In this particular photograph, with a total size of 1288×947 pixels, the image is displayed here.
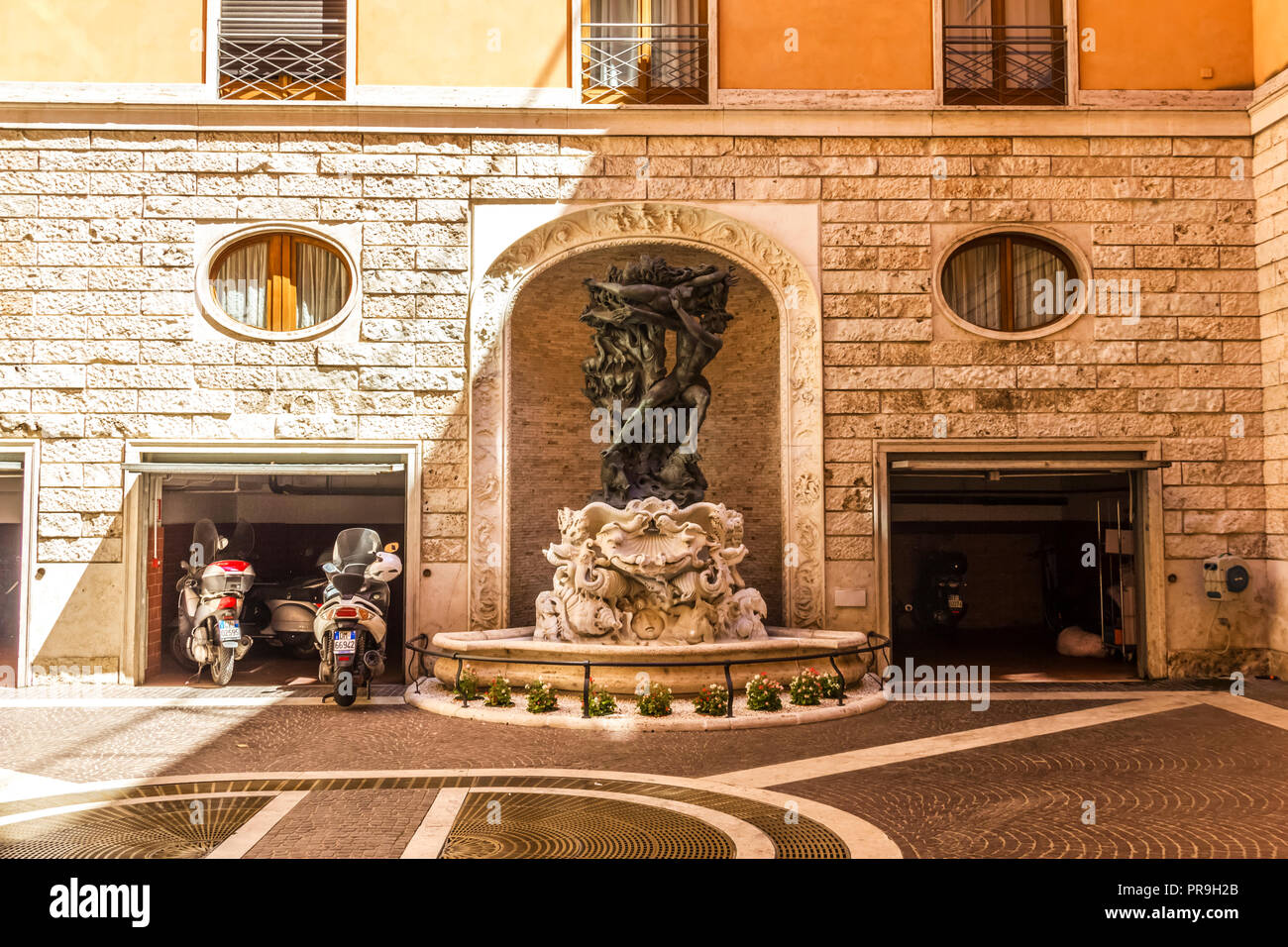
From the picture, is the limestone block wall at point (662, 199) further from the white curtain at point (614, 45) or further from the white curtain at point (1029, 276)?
the white curtain at point (614, 45)

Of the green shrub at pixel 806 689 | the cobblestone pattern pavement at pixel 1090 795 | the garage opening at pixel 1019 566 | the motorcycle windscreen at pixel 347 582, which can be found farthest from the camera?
the garage opening at pixel 1019 566

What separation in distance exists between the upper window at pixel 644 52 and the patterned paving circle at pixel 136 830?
31.0 ft

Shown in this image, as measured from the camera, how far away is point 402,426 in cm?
1221

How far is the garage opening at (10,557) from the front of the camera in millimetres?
12000

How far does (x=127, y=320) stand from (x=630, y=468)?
6.12m

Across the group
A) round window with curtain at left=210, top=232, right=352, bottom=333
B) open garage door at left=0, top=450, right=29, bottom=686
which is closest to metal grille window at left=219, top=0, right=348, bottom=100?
round window with curtain at left=210, top=232, right=352, bottom=333

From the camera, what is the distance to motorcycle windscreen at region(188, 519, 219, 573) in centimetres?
1227

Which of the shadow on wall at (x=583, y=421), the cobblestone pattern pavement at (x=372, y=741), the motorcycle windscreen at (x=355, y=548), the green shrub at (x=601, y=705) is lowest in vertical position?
the cobblestone pattern pavement at (x=372, y=741)

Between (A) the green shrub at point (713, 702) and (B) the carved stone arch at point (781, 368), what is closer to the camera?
(A) the green shrub at point (713, 702)

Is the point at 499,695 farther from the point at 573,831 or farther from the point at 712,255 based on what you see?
the point at 712,255

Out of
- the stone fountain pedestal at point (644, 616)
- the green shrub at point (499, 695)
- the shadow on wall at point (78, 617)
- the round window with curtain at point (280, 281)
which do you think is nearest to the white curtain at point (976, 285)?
the stone fountain pedestal at point (644, 616)

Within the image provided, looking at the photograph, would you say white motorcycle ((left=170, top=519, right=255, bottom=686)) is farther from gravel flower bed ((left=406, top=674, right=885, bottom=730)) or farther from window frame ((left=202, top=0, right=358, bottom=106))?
window frame ((left=202, top=0, right=358, bottom=106))

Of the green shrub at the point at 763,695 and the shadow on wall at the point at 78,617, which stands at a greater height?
the shadow on wall at the point at 78,617

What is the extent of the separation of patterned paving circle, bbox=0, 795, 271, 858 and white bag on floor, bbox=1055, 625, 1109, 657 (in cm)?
1114
